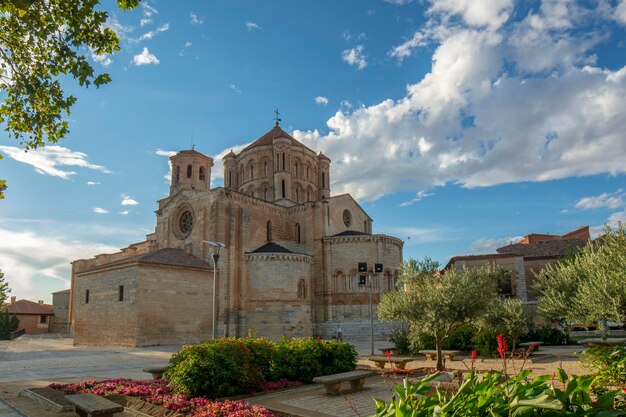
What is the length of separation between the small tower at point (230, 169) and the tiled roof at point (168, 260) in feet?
50.7

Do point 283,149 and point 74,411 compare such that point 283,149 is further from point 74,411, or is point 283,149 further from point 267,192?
point 74,411

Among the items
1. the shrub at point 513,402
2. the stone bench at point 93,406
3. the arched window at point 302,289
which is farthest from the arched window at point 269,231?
the shrub at point 513,402

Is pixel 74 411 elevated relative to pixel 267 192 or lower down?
lower down

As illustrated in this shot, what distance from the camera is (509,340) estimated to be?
17.4 m

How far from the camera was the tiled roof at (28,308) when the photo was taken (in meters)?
57.0

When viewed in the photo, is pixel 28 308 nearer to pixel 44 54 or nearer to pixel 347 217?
pixel 347 217

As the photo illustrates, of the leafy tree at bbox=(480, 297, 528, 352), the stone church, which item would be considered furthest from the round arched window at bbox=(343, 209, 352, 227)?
the leafy tree at bbox=(480, 297, 528, 352)

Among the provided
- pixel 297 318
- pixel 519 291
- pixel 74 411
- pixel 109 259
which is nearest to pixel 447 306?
pixel 74 411

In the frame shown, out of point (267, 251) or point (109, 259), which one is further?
point (109, 259)

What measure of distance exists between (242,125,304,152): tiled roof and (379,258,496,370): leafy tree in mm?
28864

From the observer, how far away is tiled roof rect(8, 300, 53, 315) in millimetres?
56969

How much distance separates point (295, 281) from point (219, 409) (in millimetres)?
23689

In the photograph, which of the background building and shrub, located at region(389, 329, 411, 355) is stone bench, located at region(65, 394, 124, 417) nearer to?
shrub, located at region(389, 329, 411, 355)

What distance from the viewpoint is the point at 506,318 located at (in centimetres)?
1684
